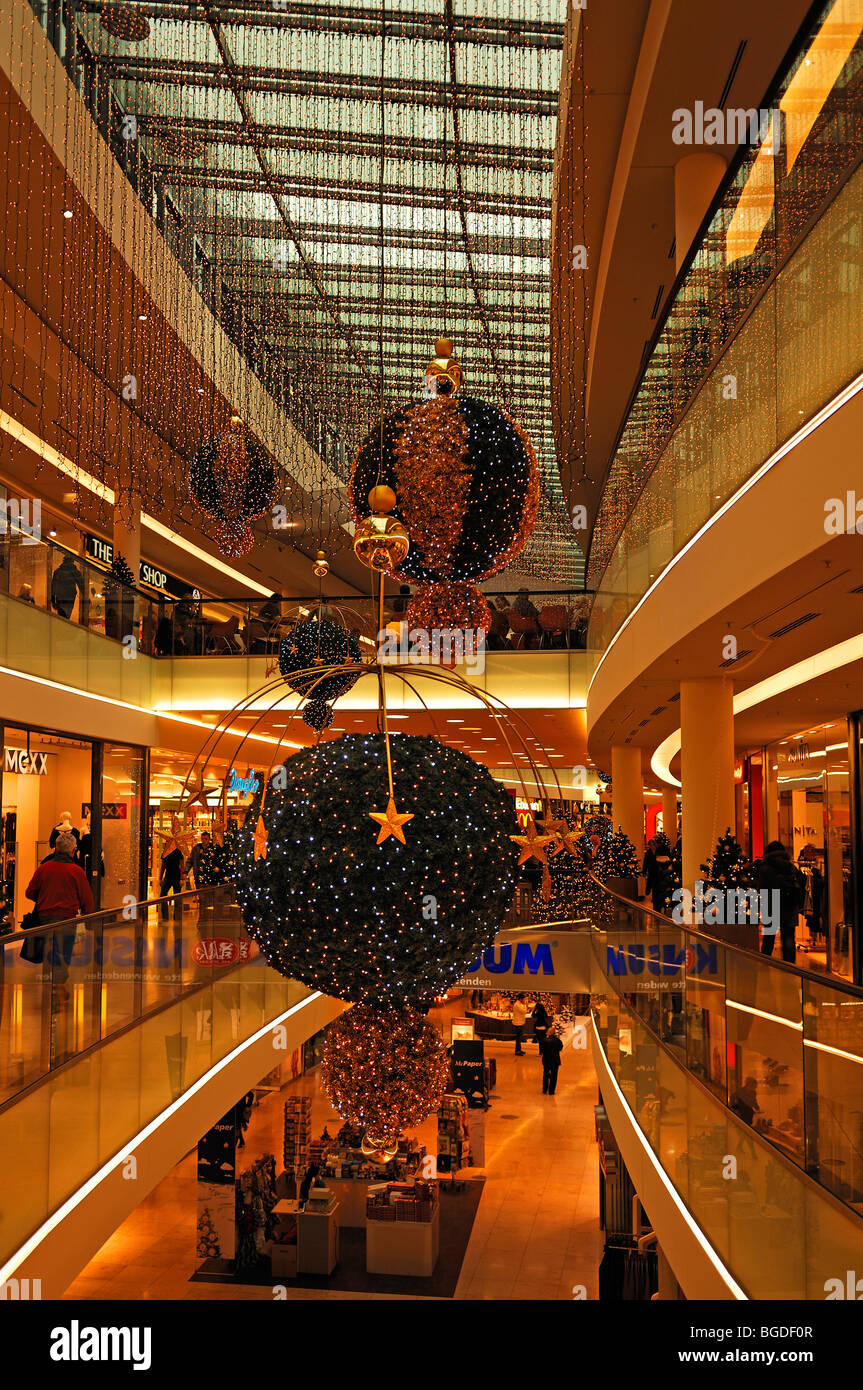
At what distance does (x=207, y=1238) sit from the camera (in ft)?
43.5

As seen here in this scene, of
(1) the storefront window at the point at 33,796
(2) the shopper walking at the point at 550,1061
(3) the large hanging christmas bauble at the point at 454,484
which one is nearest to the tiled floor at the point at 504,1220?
(2) the shopper walking at the point at 550,1061

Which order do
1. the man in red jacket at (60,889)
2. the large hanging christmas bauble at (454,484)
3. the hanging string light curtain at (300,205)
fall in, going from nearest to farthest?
the large hanging christmas bauble at (454,484) → the hanging string light curtain at (300,205) → the man in red jacket at (60,889)

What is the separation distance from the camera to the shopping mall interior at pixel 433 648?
283cm

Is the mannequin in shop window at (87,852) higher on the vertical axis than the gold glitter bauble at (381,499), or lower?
lower

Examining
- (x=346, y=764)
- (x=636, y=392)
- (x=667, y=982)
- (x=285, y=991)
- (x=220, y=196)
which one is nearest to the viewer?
(x=346, y=764)

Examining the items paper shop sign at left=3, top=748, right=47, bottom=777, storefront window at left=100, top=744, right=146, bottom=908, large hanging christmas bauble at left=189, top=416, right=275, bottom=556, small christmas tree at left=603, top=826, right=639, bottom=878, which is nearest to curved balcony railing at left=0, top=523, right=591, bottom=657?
storefront window at left=100, top=744, right=146, bottom=908

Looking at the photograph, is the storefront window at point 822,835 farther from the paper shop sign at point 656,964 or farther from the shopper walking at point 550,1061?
the shopper walking at point 550,1061

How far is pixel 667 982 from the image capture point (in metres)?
7.04

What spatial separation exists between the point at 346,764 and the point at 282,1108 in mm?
19331

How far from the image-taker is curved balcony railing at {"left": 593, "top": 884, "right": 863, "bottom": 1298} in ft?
13.1

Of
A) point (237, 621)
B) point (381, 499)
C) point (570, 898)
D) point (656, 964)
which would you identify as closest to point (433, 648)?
point (381, 499)

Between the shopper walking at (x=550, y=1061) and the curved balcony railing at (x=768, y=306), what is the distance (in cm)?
1394

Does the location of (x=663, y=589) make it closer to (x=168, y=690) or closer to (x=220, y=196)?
(x=220, y=196)
